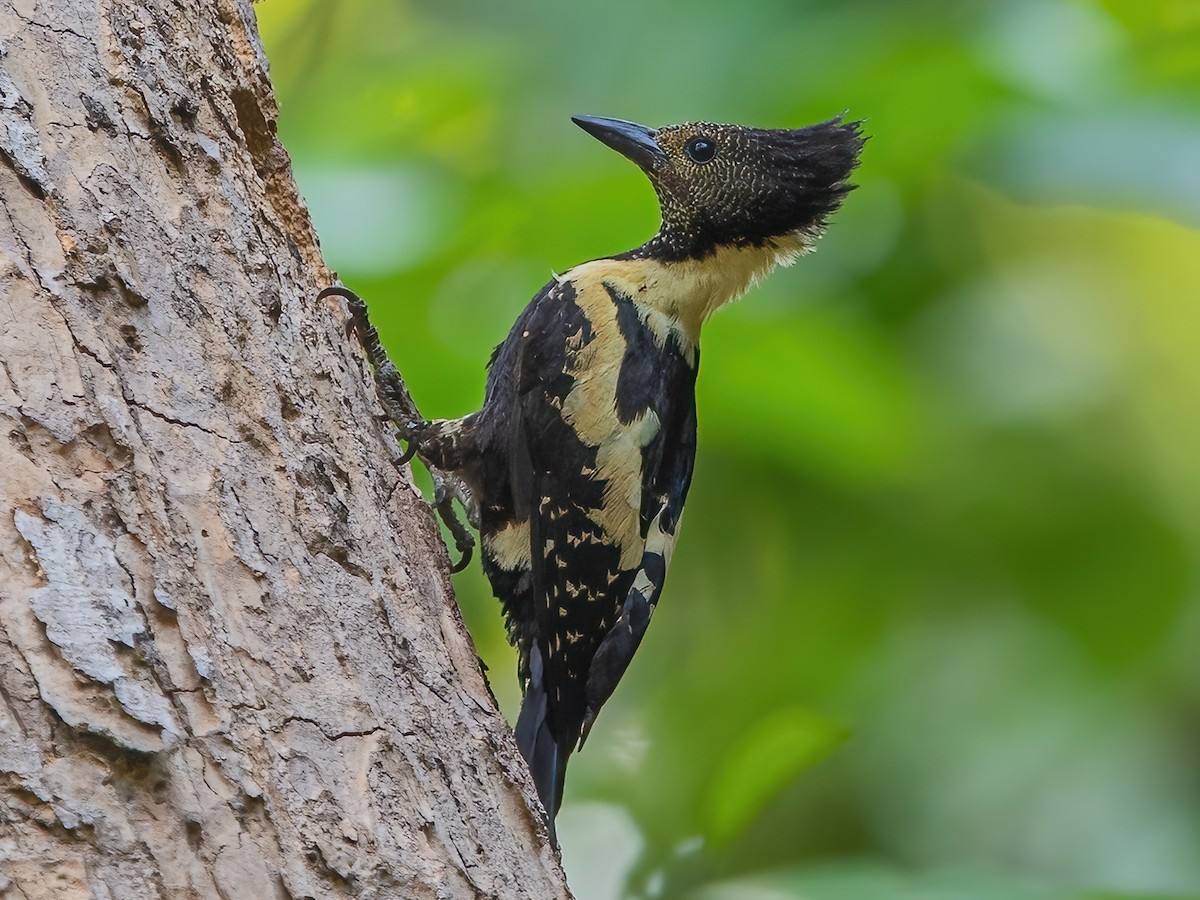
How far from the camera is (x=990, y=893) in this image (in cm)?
239

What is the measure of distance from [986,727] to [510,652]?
139cm

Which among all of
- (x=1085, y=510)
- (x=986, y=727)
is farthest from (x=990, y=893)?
(x=1085, y=510)

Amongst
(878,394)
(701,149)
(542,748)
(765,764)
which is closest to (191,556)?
(542,748)

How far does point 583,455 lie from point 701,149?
2.84ft

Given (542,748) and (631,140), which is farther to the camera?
(631,140)

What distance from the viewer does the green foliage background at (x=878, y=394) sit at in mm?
2801

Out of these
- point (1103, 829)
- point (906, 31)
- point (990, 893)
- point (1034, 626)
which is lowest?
point (990, 893)

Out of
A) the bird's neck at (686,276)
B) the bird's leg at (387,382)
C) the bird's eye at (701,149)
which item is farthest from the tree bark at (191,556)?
the bird's eye at (701,149)

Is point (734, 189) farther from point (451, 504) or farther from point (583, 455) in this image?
point (451, 504)

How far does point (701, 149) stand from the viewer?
309cm

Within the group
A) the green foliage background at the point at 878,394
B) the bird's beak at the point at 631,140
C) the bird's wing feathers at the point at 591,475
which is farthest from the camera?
the bird's beak at the point at 631,140

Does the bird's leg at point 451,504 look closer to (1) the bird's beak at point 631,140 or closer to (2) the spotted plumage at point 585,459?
(2) the spotted plumage at point 585,459

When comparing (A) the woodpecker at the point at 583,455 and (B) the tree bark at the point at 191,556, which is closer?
(B) the tree bark at the point at 191,556

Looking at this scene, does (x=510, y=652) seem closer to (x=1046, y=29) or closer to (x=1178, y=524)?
(x=1178, y=524)
